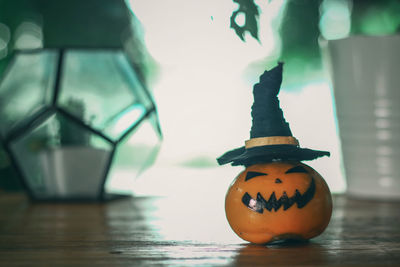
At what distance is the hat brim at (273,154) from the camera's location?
68 cm

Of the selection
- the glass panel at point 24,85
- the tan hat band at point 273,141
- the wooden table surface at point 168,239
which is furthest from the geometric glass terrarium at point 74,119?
the tan hat band at point 273,141

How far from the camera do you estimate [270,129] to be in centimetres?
70

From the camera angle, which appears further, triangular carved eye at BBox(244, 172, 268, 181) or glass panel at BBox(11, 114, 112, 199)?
glass panel at BBox(11, 114, 112, 199)

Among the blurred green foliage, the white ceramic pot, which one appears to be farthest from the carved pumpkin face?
the blurred green foliage

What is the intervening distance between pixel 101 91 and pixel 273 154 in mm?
778

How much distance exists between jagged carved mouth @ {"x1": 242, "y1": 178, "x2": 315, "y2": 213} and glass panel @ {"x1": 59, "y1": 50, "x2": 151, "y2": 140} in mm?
686

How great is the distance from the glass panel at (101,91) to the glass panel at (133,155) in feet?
0.16

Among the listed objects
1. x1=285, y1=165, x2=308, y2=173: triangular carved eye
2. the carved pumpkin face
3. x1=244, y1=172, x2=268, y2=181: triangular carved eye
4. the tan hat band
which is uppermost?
the tan hat band

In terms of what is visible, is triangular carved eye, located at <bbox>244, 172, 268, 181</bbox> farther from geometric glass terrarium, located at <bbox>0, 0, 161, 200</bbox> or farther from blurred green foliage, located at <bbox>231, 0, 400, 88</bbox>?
blurred green foliage, located at <bbox>231, 0, 400, 88</bbox>

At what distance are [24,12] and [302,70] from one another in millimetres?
1116

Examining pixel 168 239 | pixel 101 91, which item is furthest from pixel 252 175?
pixel 101 91

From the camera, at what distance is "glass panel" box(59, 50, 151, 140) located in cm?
133

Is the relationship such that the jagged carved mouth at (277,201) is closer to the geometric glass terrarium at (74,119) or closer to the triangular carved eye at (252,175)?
the triangular carved eye at (252,175)

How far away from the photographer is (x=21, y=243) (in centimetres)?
77
